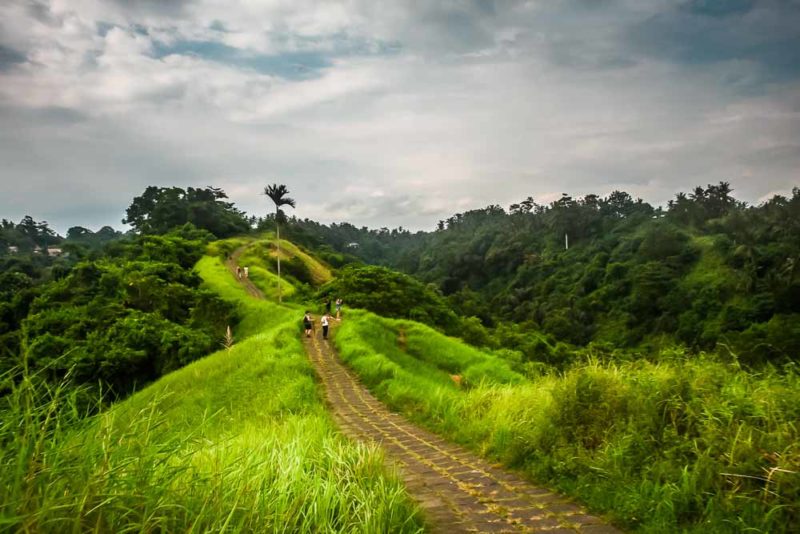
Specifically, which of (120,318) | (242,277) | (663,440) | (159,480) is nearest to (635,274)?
(242,277)

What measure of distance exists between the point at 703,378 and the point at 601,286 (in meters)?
67.1

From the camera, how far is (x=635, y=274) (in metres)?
62.8

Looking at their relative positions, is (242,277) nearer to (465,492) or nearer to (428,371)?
(428,371)

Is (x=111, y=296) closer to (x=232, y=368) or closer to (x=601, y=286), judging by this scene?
(x=232, y=368)

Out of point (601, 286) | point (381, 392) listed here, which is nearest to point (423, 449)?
point (381, 392)

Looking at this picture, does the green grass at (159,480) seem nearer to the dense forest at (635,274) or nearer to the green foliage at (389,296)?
the dense forest at (635,274)

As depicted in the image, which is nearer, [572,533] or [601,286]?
[572,533]

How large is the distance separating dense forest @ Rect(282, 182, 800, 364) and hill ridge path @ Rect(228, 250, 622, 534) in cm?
1927

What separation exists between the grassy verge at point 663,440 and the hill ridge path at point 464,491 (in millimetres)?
256

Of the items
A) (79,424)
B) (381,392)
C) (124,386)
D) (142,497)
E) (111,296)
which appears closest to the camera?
(142,497)

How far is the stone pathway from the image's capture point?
4594mm

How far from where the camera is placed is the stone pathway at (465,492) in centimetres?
459

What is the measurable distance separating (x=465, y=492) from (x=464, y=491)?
3 cm

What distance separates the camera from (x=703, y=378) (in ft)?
18.6
